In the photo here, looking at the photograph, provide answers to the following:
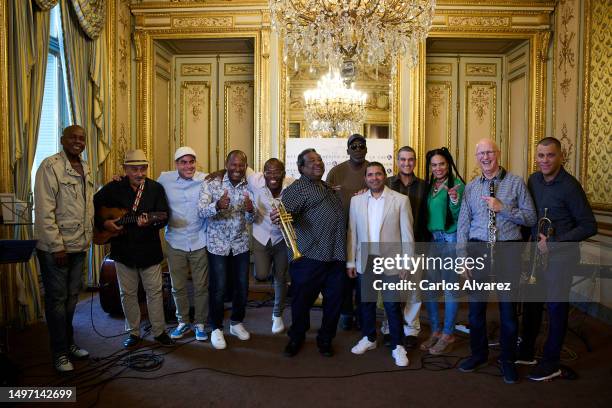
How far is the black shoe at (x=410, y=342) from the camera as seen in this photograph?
3.59 m

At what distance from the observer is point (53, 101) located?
16.3ft

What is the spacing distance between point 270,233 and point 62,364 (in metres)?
1.73

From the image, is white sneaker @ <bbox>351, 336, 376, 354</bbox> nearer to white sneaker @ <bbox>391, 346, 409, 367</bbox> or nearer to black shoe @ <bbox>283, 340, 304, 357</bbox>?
white sneaker @ <bbox>391, 346, 409, 367</bbox>

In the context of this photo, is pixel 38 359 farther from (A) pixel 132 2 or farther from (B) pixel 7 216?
(A) pixel 132 2

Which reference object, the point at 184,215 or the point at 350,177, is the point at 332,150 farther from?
the point at 184,215

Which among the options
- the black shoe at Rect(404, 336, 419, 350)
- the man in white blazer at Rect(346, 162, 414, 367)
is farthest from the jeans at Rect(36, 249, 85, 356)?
the black shoe at Rect(404, 336, 419, 350)

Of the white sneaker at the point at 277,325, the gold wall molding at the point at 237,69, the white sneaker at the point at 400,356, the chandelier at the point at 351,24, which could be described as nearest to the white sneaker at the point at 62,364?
the white sneaker at the point at 277,325

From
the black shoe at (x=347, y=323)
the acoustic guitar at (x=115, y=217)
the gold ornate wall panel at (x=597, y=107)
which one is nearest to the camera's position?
the acoustic guitar at (x=115, y=217)

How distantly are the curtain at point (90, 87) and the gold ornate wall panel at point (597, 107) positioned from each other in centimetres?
535

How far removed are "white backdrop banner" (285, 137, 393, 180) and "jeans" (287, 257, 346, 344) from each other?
247 cm

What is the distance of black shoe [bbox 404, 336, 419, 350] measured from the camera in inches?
141

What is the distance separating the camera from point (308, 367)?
3.23 meters

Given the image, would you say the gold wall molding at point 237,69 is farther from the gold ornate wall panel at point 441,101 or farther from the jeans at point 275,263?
the jeans at point 275,263

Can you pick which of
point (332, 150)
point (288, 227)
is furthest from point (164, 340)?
point (332, 150)
